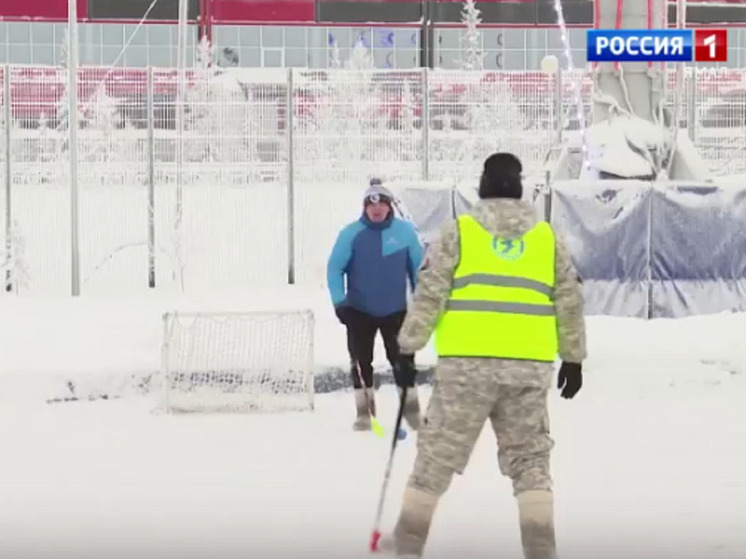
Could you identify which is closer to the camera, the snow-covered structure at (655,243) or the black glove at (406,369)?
the black glove at (406,369)

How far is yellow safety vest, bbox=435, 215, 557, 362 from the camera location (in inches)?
260

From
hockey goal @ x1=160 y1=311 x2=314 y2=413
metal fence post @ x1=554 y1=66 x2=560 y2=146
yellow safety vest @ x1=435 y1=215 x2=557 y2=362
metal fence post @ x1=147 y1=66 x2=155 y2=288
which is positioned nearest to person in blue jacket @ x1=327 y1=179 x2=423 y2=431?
hockey goal @ x1=160 y1=311 x2=314 y2=413

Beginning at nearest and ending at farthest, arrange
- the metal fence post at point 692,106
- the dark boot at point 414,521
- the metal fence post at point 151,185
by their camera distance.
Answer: the dark boot at point 414,521
the metal fence post at point 151,185
the metal fence post at point 692,106

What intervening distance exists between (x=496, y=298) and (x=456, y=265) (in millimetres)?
204

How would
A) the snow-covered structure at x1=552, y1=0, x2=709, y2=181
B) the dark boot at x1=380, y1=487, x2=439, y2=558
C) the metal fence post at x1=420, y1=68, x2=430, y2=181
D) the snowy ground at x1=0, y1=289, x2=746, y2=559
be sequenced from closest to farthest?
Result: the dark boot at x1=380, y1=487, x2=439, y2=558
the snowy ground at x1=0, y1=289, x2=746, y2=559
the snow-covered structure at x1=552, y1=0, x2=709, y2=181
the metal fence post at x1=420, y1=68, x2=430, y2=181

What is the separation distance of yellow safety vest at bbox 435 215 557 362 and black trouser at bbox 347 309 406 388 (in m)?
4.27

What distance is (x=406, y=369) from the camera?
23.5 feet

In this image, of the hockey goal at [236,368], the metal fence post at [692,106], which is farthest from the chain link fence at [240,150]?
the hockey goal at [236,368]

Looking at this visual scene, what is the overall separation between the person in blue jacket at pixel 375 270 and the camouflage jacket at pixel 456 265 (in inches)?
167

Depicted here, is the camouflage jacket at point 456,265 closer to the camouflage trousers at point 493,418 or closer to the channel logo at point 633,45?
the camouflage trousers at point 493,418

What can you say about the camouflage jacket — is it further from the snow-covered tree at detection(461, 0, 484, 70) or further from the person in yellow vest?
the snow-covered tree at detection(461, 0, 484, 70)

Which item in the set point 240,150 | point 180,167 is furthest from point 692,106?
point 180,167

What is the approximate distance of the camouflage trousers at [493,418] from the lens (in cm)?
659

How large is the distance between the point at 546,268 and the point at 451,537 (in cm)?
165
